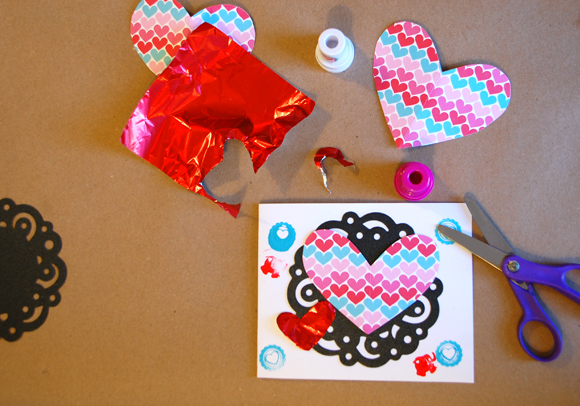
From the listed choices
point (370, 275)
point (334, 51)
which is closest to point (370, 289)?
point (370, 275)

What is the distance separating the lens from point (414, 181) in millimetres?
623

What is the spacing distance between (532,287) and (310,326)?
37 centimetres

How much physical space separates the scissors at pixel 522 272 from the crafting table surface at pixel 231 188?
22 millimetres

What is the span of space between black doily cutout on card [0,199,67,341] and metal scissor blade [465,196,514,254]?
724 millimetres

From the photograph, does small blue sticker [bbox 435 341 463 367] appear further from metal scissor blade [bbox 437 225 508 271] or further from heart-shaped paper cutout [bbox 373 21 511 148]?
heart-shaped paper cutout [bbox 373 21 511 148]

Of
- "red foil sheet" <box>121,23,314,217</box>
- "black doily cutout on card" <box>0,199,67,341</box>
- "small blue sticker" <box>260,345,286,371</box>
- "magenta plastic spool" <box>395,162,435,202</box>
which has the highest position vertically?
"red foil sheet" <box>121,23,314,217</box>

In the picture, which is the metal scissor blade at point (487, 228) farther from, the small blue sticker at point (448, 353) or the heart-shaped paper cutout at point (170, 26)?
the heart-shaped paper cutout at point (170, 26)

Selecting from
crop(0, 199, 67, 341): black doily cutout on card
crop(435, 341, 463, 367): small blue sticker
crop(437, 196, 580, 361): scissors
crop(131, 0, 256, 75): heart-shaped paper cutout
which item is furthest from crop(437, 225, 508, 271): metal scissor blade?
crop(0, 199, 67, 341): black doily cutout on card

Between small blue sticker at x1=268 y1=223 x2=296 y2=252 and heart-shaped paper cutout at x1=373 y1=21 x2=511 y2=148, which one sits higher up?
heart-shaped paper cutout at x1=373 y1=21 x2=511 y2=148

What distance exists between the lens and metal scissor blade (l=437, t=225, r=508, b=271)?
601 millimetres

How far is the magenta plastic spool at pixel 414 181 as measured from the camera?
614 millimetres

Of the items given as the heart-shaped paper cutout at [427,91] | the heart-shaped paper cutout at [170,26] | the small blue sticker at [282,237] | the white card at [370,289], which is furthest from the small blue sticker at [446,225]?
the heart-shaped paper cutout at [170,26]

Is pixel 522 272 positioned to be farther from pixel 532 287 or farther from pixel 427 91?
pixel 427 91

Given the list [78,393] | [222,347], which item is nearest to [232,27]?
[222,347]
